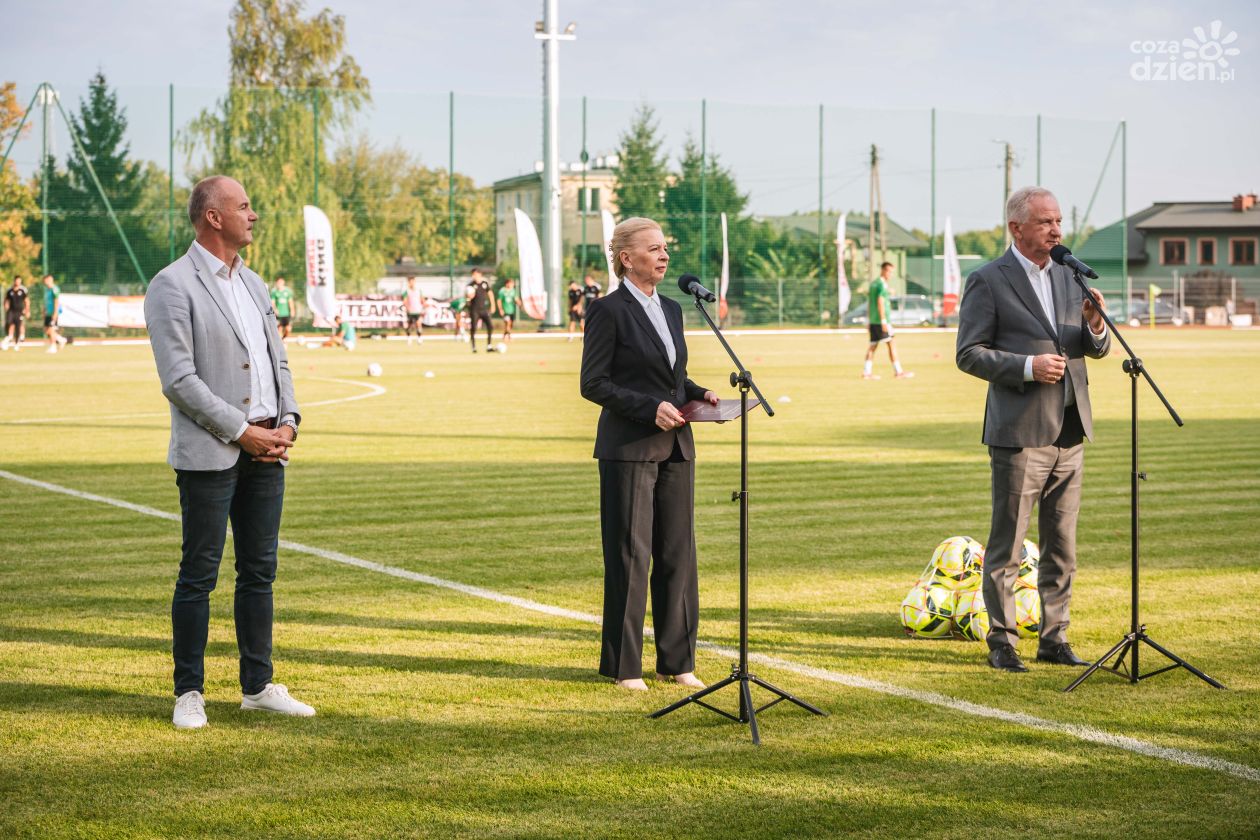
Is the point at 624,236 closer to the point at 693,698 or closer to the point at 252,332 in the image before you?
the point at 252,332

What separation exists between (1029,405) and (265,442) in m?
3.30

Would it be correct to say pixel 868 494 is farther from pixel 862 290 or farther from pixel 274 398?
pixel 862 290

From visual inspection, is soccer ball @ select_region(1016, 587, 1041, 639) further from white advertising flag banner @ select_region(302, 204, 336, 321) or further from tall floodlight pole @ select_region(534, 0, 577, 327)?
tall floodlight pole @ select_region(534, 0, 577, 327)

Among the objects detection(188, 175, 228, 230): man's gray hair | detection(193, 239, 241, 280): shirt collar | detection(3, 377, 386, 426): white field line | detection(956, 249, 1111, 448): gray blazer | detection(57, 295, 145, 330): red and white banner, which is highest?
detection(57, 295, 145, 330): red and white banner

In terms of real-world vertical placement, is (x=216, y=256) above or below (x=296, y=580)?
above

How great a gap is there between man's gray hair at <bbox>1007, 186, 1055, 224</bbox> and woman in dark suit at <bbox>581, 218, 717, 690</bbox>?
1.56 m

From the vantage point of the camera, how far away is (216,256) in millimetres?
5891

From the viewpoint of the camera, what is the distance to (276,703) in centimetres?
605

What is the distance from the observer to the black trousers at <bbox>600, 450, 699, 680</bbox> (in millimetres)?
6477

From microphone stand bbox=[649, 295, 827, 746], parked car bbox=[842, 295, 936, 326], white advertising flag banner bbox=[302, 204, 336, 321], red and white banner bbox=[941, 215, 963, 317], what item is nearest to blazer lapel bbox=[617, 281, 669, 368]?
microphone stand bbox=[649, 295, 827, 746]

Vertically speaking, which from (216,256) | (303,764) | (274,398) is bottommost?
(303,764)

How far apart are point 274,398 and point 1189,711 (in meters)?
3.83

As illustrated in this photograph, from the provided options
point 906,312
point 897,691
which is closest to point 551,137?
point 906,312

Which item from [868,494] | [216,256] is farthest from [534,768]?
[868,494]
